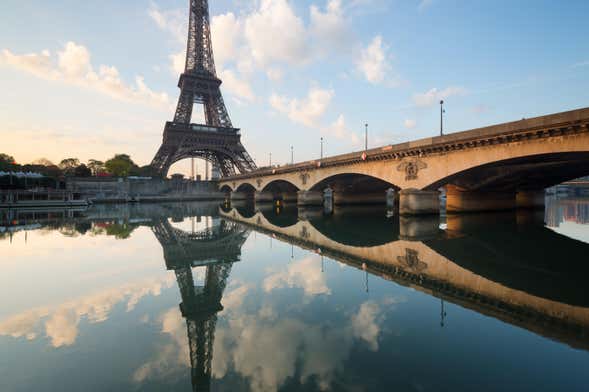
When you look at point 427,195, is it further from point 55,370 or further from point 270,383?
point 55,370

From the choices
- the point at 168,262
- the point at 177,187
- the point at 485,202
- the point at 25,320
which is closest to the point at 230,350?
the point at 25,320

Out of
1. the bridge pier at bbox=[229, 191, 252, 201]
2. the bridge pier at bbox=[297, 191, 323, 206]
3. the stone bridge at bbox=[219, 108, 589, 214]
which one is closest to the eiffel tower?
the stone bridge at bbox=[219, 108, 589, 214]

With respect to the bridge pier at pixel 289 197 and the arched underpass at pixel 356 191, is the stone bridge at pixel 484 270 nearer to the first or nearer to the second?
the arched underpass at pixel 356 191

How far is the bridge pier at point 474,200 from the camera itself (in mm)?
29047

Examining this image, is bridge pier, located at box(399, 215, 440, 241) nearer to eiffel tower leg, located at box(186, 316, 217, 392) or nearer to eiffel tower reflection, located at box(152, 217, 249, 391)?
eiffel tower reflection, located at box(152, 217, 249, 391)

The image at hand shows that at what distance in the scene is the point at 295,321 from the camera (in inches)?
228

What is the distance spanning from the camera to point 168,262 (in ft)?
35.9

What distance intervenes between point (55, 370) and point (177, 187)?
74.1m

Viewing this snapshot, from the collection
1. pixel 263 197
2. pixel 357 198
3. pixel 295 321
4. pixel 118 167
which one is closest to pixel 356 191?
pixel 357 198

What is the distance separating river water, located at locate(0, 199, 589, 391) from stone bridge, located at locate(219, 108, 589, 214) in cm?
736

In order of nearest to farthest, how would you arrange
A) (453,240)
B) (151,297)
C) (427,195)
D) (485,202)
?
(151,297) < (453,240) < (427,195) < (485,202)

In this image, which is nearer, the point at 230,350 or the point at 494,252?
the point at 230,350

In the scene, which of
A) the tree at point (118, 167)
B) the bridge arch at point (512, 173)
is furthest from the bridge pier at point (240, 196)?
the bridge arch at point (512, 173)

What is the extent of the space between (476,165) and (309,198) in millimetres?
23544
